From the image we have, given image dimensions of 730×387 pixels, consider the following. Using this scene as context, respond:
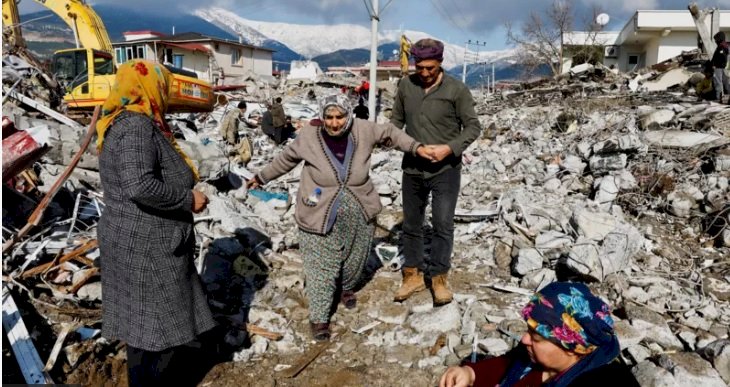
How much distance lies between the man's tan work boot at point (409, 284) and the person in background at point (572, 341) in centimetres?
214

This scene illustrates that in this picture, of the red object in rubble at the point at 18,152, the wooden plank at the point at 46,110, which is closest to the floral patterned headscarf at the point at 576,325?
the red object in rubble at the point at 18,152

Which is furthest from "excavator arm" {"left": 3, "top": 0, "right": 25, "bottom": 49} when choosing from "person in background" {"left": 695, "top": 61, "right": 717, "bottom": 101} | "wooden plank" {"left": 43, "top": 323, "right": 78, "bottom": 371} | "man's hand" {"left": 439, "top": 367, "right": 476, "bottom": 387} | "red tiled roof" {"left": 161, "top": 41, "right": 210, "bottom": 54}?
"red tiled roof" {"left": 161, "top": 41, "right": 210, "bottom": 54}

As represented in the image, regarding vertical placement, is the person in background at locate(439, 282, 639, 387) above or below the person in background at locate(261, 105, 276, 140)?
below

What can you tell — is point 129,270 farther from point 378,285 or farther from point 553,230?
point 553,230

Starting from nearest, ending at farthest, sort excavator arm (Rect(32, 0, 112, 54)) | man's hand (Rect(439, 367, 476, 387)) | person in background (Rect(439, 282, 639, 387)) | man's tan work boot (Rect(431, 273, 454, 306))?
1. person in background (Rect(439, 282, 639, 387))
2. man's hand (Rect(439, 367, 476, 387))
3. man's tan work boot (Rect(431, 273, 454, 306))
4. excavator arm (Rect(32, 0, 112, 54))

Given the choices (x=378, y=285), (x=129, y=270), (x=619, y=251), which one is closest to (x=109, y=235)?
(x=129, y=270)

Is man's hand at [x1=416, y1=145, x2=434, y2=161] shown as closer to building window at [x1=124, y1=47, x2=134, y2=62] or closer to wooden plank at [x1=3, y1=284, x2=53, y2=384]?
wooden plank at [x1=3, y1=284, x2=53, y2=384]

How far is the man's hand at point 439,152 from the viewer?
3.23m

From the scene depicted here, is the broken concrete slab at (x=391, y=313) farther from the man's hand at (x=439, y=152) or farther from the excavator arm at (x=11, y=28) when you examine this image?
the excavator arm at (x=11, y=28)

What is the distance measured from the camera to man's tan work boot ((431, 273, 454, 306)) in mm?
3602

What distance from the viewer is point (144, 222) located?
2270 mm

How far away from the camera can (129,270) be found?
7.55ft

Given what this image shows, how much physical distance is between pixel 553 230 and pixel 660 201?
1592 millimetres

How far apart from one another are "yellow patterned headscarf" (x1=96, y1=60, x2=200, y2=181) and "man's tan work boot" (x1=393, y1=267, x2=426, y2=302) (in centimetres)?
216
